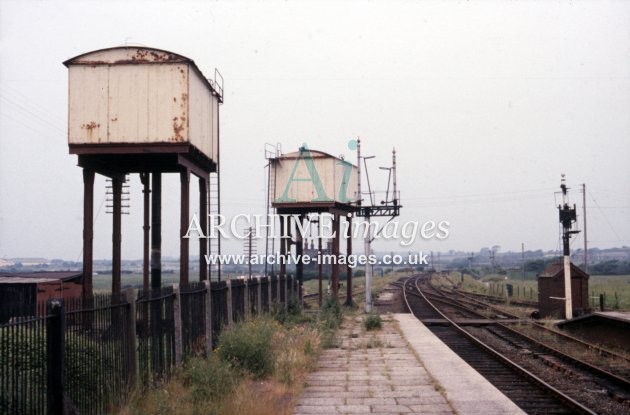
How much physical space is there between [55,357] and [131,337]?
2682 millimetres

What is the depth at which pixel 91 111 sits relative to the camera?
56.7 feet

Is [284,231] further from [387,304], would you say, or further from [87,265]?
[87,265]

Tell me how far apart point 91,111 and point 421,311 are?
59.3 feet

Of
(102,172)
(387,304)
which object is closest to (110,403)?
(102,172)

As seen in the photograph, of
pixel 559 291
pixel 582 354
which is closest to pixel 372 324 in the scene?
pixel 582 354

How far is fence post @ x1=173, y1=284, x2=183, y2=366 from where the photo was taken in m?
11.0

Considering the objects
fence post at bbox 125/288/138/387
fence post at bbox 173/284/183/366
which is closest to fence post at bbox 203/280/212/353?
fence post at bbox 173/284/183/366

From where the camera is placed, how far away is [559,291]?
24.2m

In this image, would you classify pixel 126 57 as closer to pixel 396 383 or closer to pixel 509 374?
pixel 396 383

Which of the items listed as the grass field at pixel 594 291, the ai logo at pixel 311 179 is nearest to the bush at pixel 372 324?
the ai logo at pixel 311 179

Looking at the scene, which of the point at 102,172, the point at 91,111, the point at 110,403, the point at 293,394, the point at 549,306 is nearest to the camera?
the point at 110,403

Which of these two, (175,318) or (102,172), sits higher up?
(102,172)

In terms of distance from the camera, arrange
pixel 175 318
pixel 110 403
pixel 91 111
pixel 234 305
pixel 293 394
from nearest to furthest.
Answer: pixel 110 403 < pixel 293 394 < pixel 175 318 < pixel 234 305 < pixel 91 111

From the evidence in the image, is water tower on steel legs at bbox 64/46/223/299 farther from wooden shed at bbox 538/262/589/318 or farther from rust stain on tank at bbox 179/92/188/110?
wooden shed at bbox 538/262/589/318
